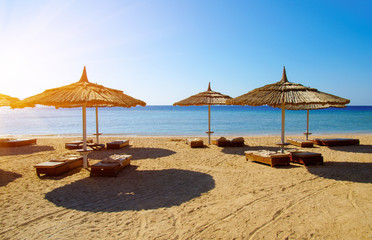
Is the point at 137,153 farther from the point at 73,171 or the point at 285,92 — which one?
the point at 285,92

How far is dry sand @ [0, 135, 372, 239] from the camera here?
305cm

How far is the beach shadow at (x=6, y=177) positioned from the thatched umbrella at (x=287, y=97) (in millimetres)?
6189

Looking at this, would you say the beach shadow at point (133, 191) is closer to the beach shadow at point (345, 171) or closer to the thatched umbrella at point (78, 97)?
the thatched umbrella at point (78, 97)

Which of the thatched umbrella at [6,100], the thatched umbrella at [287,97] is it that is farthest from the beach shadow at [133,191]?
the thatched umbrella at [6,100]

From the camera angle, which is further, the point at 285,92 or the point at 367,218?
the point at 285,92

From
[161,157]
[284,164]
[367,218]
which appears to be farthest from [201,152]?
[367,218]

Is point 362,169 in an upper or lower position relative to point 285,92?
lower

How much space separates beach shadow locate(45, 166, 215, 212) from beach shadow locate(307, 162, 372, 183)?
112 inches

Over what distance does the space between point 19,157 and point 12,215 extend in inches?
216

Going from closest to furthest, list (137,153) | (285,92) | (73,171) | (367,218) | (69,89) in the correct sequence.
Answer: (367,218), (69,89), (73,171), (285,92), (137,153)

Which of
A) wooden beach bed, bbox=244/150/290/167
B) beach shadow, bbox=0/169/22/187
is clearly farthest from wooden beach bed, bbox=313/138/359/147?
beach shadow, bbox=0/169/22/187

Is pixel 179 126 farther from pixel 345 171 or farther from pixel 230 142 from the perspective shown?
pixel 345 171

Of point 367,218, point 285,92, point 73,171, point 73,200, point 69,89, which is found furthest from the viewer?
point 285,92

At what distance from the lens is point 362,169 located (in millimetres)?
6227
